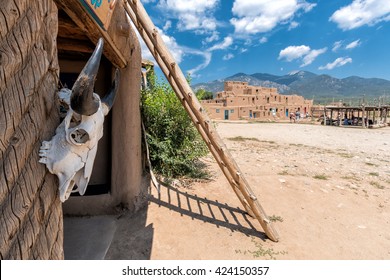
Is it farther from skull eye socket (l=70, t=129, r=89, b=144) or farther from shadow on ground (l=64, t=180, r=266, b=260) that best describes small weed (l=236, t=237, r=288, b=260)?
skull eye socket (l=70, t=129, r=89, b=144)

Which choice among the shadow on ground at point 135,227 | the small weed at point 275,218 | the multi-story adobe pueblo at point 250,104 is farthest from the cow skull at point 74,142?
the multi-story adobe pueblo at point 250,104

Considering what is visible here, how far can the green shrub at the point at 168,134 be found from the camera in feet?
16.1

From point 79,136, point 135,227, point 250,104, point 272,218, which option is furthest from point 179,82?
point 250,104

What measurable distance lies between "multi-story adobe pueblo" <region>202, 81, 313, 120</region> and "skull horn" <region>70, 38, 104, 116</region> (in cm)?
2926

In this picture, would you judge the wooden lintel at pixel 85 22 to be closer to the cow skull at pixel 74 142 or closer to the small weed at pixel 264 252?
the cow skull at pixel 74 142

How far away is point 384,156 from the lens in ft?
29.1

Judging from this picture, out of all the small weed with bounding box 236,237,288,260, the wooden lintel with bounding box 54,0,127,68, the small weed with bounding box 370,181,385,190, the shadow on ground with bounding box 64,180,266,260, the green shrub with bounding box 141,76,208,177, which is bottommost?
the small weed with bounding box 236,237,288,260

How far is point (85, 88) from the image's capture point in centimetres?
111

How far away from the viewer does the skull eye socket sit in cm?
128

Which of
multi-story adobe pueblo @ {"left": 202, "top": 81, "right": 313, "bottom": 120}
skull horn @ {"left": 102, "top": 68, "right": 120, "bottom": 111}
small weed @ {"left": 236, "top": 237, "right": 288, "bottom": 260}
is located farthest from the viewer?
multi-story adobe pueblo @ {"left": 202, "top": 81, "right": 313, "bottom": 120}

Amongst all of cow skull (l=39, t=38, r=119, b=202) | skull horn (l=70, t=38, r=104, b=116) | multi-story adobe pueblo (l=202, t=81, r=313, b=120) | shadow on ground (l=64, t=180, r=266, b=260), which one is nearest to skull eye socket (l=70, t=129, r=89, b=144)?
cow skull (l=39, t=38, r=119, b=202)
